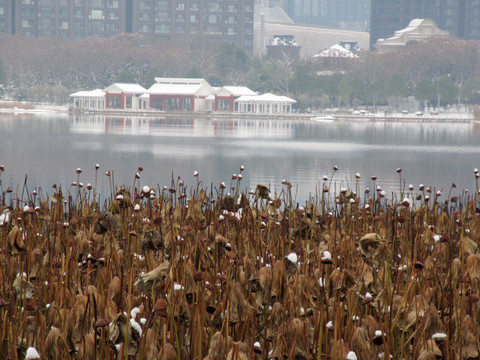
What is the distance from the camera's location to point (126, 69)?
77.2 meters

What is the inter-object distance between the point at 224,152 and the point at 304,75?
47.7 m

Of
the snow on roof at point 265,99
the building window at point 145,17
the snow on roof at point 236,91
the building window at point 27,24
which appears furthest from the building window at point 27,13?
the snow on roof at point 265,99

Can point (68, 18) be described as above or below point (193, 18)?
below

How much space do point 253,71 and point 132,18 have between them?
122 feet

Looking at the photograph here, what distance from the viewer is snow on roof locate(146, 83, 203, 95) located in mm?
67125

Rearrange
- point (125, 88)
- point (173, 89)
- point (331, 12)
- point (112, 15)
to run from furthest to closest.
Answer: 1. point (331, 12)
2. point (112, 15)
3. point (173, 89)
4. point (125, 88)

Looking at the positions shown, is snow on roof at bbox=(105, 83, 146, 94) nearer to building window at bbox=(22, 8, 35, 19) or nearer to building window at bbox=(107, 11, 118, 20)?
building window at bbox=(107, 11, 118, 20)

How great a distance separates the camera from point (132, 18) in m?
109

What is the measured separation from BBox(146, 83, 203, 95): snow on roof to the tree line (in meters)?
4.51

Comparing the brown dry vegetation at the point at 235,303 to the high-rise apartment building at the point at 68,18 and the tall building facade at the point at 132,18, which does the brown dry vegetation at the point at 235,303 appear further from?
the high-rise apartment building at the point at 68,18

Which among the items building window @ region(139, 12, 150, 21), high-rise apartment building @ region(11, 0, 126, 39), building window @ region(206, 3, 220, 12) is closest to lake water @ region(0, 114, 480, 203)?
Result: high-rise apartment building @ region(11, 0, 126, 39)

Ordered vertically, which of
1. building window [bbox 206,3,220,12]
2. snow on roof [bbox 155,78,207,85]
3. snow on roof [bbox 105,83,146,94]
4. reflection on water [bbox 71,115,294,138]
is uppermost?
building window [bbox 206,3,220,12]

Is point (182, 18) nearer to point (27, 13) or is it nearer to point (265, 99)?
point (27, 13)

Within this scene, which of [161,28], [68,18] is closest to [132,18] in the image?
[161,28]
